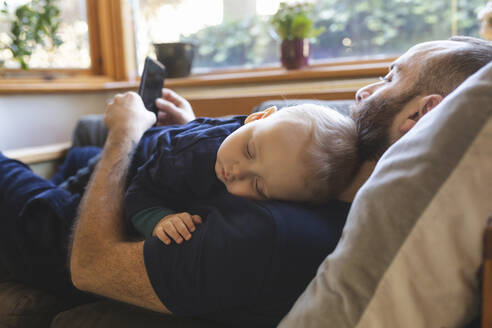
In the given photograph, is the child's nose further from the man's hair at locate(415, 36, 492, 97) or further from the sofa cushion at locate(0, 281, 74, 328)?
the sofa cushion at locate(0, 281, 74, 328)

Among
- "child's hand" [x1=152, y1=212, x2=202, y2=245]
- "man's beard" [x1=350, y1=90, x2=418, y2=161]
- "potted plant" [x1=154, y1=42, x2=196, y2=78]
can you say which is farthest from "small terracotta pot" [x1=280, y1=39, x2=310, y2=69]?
"child's hand" [x1=152, y1=212, x2=202, y2=245]

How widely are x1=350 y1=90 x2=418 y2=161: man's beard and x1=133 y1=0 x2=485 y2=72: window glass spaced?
149 centimetres

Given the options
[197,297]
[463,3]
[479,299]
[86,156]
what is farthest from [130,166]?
[463,3]

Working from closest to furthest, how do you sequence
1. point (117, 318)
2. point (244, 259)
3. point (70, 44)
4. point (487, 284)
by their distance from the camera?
1. point (487, 284)
2. point (244, 259)
3. point (117, 318)
4. point (70, 44)

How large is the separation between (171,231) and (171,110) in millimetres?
746

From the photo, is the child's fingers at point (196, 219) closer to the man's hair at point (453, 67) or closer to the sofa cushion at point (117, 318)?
the sofa cushion at point (117, 318)

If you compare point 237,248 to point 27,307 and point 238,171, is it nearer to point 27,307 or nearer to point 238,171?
point 238,171

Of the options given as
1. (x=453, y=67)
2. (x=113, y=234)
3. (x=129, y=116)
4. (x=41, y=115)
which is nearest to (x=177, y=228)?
(x=113, y=234)

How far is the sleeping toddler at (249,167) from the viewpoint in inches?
35.2

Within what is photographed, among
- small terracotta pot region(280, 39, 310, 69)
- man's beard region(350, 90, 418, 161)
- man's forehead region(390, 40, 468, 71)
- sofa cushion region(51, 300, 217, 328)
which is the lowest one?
sofa cushion region(51, 300, 217, 328)

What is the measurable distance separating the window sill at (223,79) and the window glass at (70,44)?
0.16 meters

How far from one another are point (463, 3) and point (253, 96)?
1.22 meters

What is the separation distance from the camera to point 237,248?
→ 0.76 m

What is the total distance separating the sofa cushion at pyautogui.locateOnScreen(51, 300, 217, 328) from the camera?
0.91 meters
